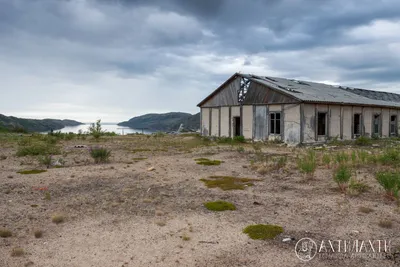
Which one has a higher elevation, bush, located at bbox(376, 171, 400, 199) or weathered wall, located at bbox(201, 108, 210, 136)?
weathered wall, located at bbox(201, 108, 210, 136)

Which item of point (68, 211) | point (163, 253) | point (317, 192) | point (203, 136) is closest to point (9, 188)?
point (68, 211)

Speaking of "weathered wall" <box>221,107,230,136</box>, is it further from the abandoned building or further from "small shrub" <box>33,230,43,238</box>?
"small shrub" <box>33,230,43,238</box>

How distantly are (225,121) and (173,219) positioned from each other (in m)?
19.9

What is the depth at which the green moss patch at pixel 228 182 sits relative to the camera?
858 cm

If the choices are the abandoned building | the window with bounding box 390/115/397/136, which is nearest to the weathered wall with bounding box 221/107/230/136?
the abandoned building

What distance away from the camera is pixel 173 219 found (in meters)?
5.95

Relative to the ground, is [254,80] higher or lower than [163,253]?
higher

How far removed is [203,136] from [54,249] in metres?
23.1

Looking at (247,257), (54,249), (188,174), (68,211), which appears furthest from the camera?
(188,174)

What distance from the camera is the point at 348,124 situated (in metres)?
22.9

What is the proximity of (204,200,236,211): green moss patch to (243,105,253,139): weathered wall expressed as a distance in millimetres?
16606

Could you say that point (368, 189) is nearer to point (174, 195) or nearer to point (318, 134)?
point (174, 195)

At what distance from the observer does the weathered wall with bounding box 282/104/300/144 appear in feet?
65.8

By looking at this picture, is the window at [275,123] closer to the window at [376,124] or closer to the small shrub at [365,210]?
the window at [376,124]
